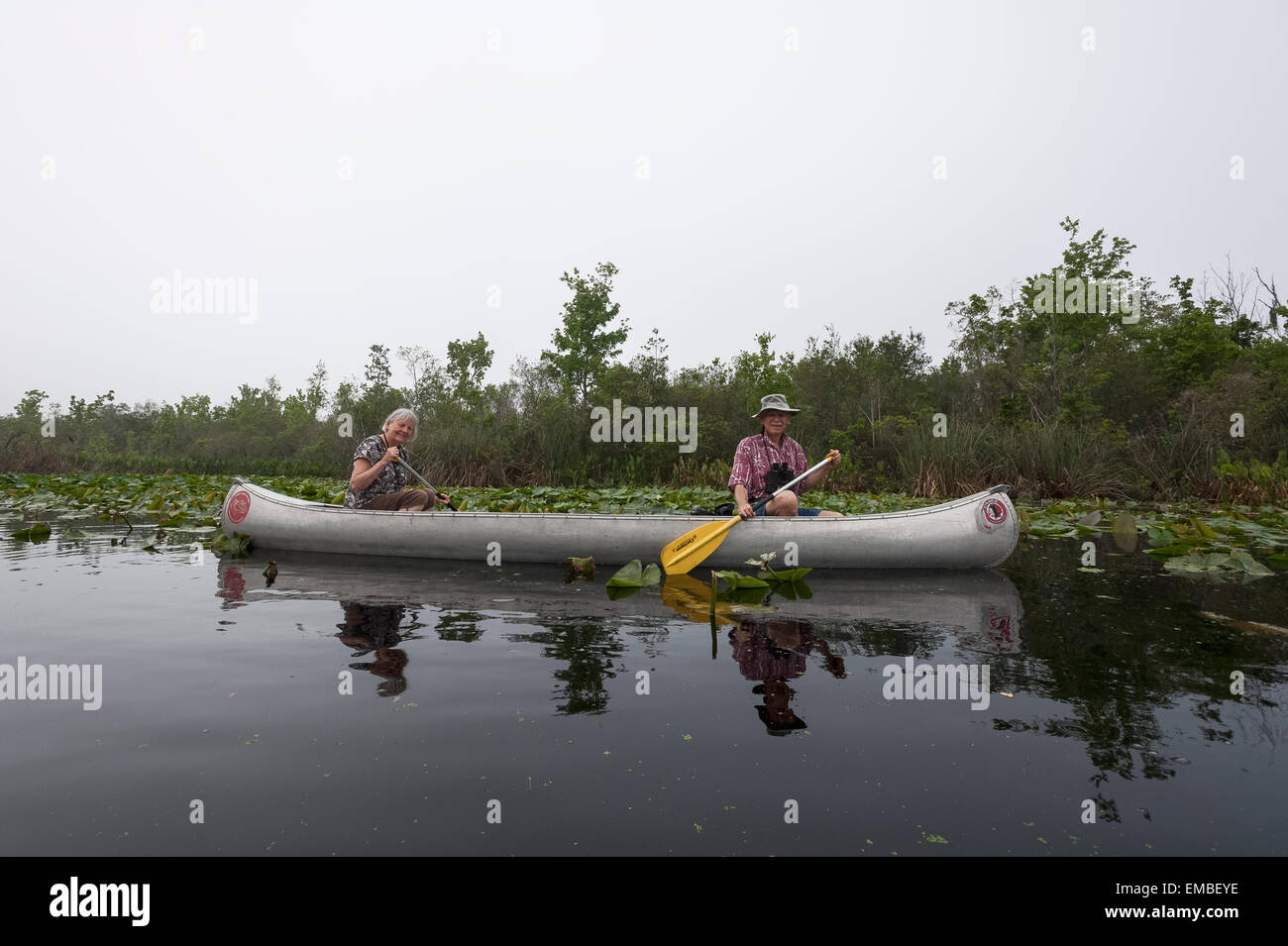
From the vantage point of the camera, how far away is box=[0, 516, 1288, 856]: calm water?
6.20 ft

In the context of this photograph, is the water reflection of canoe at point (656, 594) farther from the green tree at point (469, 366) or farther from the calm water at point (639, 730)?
the green tree at point (469, 366)

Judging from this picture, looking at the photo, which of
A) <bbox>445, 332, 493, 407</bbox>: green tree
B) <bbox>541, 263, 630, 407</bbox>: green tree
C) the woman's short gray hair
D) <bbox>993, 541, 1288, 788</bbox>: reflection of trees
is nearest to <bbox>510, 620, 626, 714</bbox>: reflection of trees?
<bbox>993, 541, 1288, 788</bbox>: reflection of trees

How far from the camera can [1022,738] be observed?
246 centimetres

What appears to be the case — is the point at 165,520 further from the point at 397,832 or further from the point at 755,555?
the point at 397,832

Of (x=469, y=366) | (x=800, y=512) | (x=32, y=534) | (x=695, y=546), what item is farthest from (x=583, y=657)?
(x=469, y=366)

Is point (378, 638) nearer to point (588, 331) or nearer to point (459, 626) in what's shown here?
point (459, 626)

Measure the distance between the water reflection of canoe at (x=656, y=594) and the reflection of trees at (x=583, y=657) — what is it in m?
0.41

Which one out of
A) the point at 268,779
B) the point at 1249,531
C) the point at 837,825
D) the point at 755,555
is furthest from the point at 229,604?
the point at 1249,531

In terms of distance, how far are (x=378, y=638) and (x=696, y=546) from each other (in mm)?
2592

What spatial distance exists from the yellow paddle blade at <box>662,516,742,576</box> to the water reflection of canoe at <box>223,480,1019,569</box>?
119mm

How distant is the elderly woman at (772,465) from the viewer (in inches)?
246

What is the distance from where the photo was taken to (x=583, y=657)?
3.48 meters

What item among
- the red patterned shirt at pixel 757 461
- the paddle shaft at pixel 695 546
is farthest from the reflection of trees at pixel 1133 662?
the red patterned shirt at pixel 757 461
